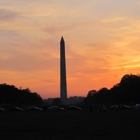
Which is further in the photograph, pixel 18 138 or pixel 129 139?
pixel 18 138

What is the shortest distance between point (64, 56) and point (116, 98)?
37.5 metres

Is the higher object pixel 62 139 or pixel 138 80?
pixel 138 80

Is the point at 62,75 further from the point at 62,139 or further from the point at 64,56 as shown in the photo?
the point at 62,139

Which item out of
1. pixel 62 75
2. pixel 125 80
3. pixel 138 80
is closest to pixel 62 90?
pixel 62 75

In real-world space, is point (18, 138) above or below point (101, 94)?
below

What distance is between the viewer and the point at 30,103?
15288 centimetres

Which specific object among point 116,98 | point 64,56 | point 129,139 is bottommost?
point 129,139

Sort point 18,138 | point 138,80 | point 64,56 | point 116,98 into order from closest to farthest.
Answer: point 18,138, point 64,56, point 138,80, point 116,98

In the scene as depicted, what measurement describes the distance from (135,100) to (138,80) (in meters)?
5.84

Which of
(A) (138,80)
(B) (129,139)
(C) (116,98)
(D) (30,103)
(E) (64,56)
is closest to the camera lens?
(B) (129,139)

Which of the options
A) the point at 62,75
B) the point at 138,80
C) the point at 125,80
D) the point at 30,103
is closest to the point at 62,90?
the point at 62,75

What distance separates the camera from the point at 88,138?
58.5 feet

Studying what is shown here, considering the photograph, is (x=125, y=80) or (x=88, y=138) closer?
(x=88, y=138)

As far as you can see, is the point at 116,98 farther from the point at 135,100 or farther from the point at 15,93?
the point at 15,93
